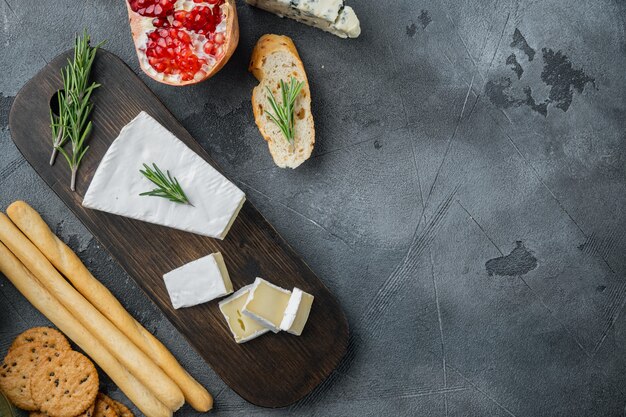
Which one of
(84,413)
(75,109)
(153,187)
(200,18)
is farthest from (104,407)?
(200,18)

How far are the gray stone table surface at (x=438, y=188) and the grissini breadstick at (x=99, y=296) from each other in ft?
0.19

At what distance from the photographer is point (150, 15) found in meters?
2.05

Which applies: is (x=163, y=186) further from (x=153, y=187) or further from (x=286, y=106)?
(x=286, y=106)

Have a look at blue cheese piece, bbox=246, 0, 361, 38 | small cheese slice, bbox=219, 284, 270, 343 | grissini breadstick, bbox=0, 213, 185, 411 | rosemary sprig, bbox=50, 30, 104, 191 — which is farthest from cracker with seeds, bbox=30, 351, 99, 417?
blue cheese piece, bbox=246, 0, 361, 38

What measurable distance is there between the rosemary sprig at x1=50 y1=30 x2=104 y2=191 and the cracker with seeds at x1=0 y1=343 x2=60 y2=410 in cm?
61

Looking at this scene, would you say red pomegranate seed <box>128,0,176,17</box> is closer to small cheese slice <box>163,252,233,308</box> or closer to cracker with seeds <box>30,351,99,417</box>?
small cheese slice <box>163,252,233,308</box>

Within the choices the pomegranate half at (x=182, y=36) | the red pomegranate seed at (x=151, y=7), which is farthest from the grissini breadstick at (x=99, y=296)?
the red pomegranate seed at (x=151, y=7)

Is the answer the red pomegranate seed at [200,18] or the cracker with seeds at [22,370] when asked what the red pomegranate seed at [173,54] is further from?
the cracker with seeds at [22,370]

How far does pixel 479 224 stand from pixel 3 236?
1753mm

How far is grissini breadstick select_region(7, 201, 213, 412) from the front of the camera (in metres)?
2.22

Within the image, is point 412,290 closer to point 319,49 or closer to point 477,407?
point 477,407

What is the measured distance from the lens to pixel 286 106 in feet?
7.11

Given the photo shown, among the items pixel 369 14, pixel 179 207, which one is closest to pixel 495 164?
pixel 369 14

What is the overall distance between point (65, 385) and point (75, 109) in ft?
3.22
